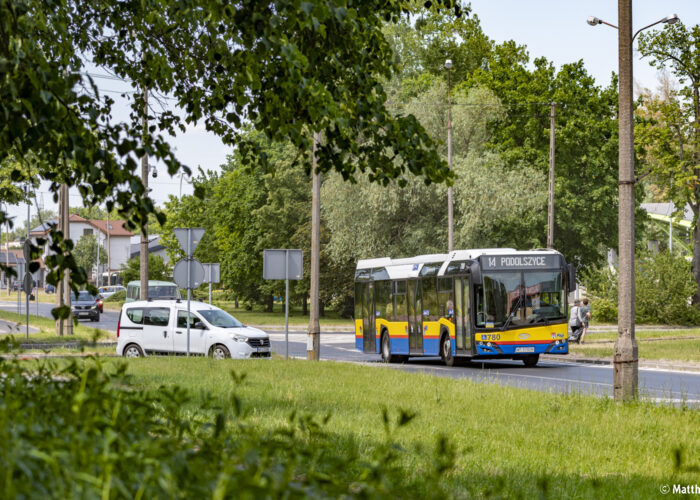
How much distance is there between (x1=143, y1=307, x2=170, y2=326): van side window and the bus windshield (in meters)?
8.32

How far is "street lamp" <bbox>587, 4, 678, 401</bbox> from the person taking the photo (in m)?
12.6

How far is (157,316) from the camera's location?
88.5 feet

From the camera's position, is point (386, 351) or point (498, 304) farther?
point (386, 351)

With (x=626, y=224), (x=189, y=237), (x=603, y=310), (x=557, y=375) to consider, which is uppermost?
(x=189, y=237)

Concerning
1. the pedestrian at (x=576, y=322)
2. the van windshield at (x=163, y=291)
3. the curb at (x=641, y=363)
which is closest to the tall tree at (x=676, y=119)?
the pedestrian at (x=576, y=322)

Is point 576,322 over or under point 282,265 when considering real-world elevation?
under

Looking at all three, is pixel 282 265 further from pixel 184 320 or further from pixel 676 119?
pixel 676 119

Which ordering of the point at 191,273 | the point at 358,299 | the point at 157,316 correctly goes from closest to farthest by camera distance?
1. the point at 191,273
2. the point at 157,316
3. the point at 358,299

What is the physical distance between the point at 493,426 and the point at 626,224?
3.51m

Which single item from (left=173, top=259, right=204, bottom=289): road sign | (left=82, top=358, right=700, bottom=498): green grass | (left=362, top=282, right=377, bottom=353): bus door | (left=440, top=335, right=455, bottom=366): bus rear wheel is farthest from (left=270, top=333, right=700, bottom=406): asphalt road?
(left=173, top=259, right=204, bottom=289): road sign

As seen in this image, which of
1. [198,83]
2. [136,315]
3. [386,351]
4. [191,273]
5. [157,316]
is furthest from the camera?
[386,351]

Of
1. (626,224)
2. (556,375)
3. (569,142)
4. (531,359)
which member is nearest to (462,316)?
(531,359)

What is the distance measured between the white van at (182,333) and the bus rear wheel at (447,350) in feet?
15.5

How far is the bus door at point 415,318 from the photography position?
2827cm
